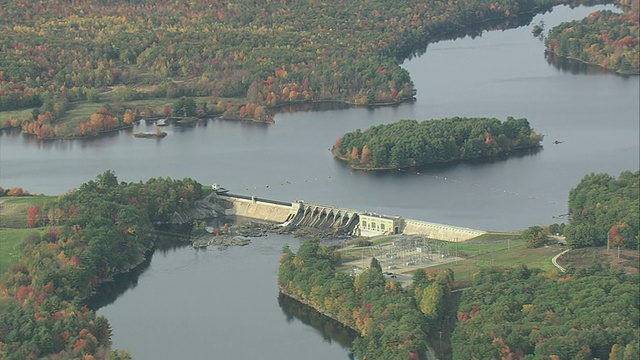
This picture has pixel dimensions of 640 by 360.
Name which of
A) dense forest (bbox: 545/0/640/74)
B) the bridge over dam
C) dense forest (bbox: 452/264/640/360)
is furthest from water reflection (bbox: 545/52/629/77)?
dense forest (bbox: 452/264/640/360)

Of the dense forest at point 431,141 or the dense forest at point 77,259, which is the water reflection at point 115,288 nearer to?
the dense forest at point 77,259

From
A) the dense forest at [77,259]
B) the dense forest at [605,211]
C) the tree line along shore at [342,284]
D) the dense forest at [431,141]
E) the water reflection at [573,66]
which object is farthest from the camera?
the water reflection at [573,66]

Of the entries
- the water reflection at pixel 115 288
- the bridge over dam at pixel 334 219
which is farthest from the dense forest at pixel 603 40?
the water reflection at pixel 115 288

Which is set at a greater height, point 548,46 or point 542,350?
point 548,46

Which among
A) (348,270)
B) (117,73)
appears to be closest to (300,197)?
(348,270)

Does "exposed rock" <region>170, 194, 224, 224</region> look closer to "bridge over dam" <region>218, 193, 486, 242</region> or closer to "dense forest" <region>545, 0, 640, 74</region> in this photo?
"bridge over dam" <region>218, 193, 486, 242</region>

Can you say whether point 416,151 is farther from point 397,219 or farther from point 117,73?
point 117,73
